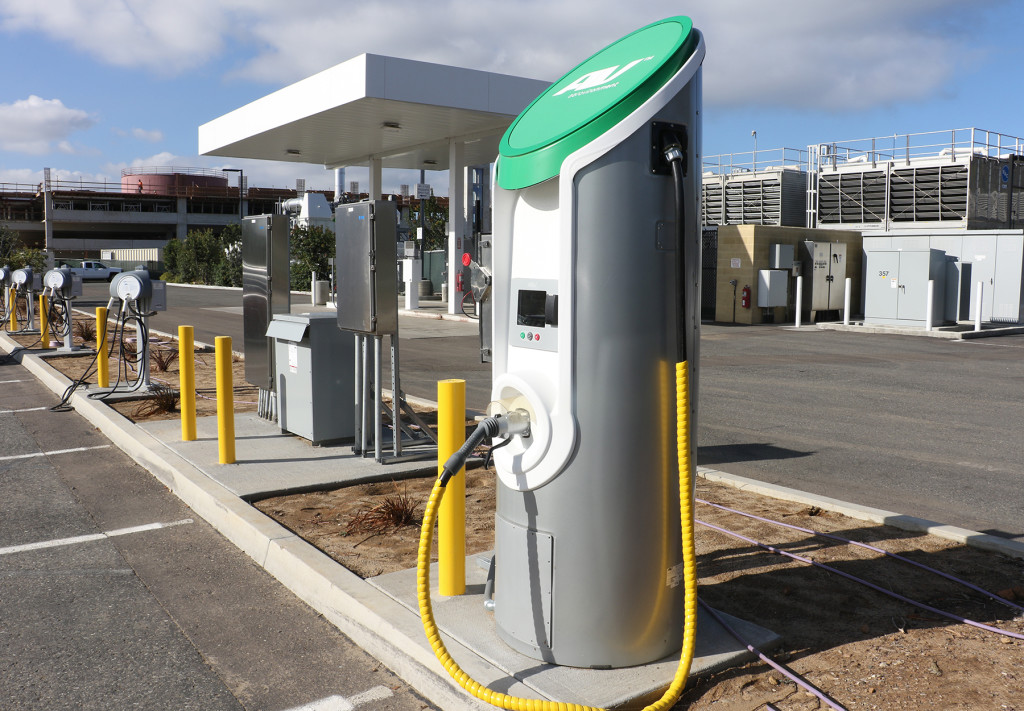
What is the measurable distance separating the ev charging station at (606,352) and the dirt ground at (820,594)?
20.6 inches

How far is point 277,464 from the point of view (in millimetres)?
7016

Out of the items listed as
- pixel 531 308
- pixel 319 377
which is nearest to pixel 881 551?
pixel 531 308

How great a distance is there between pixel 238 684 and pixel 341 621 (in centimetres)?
64

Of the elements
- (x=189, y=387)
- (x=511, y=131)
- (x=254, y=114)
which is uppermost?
(x=254, y=114)

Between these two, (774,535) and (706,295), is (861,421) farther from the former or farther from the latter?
(706,295)

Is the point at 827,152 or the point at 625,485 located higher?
the point at 827,152

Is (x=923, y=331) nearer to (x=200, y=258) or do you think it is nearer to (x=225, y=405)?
(x=225, y=405)

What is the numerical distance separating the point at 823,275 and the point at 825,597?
74.3ft

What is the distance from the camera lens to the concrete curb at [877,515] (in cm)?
510

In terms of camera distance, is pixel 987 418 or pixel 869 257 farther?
pixel 869 257

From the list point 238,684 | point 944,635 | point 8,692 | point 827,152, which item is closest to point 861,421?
point 944,635

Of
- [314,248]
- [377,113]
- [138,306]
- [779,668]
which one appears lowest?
[779,668]

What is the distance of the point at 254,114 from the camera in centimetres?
2662

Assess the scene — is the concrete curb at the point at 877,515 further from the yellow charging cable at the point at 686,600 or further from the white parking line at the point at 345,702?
the white parking line at the point at 345,702
